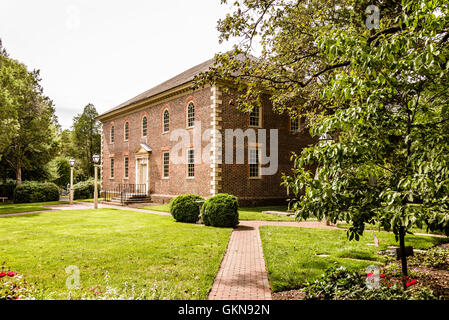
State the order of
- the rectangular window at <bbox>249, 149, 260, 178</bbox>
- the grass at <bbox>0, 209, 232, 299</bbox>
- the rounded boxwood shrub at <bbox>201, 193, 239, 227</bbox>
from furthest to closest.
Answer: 1. the rectangular window at <bbox>249, 149, 260, 178</bbox>
2. the rounded boxwood shrub at <bbox>201, 193, 239, 227</bbox>
3. the grass at <bbox>0, 209, 232, 299</bbox>

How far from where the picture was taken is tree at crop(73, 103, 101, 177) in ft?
173

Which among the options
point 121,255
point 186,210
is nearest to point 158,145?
point 186,210

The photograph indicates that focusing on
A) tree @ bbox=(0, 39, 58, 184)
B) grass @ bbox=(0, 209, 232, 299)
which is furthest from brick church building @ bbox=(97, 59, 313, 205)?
tree @ bbox=(0, 39, 58, 184)

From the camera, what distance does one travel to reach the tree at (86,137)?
52.7 meters

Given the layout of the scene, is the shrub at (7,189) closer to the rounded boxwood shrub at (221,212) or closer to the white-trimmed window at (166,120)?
the white-trimmed window at (166,120)

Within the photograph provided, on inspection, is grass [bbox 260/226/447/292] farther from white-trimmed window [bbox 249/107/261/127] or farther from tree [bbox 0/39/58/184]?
tree [bbox 0/39/58/184]

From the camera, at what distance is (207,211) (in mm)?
13203

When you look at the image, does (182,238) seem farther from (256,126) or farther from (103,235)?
(256,126)

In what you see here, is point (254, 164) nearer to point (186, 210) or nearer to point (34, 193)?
point (186, 210)

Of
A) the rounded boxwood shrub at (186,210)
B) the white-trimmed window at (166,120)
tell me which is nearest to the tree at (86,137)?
the white-trimmed window at (166,120)

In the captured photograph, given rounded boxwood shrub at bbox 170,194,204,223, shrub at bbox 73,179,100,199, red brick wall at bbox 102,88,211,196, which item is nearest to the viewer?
rounded boxwood shrub at bbox 170,194,204,223

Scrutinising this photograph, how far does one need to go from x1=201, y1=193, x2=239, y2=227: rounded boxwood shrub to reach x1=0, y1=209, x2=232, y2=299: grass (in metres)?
0.62

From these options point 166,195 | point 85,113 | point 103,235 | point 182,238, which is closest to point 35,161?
point 166,195

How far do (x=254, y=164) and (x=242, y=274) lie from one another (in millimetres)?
15383
